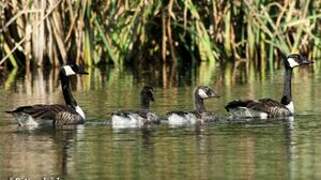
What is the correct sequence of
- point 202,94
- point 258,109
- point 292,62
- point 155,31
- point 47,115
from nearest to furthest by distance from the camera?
point 47,115, point 258,109, point 202,94, point 292,62, point 155,31

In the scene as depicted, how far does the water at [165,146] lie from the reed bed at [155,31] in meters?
5.85

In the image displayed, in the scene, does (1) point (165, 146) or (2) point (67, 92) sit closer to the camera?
(1) point (165, 146)

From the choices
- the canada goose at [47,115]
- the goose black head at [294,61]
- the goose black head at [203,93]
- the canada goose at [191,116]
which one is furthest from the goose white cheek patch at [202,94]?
the goose black head at [294,61]

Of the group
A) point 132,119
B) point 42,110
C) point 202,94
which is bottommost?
point 132,119

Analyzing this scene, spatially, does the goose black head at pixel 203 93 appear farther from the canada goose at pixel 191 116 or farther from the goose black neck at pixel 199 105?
the canada goose at pixel 191 116

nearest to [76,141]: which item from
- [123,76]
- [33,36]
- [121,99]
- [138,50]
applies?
[121,99]

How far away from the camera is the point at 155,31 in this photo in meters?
28.6

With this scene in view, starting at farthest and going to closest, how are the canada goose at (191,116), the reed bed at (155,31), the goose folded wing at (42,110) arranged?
1. the reed bed at (155,31)
2. the canada goose at (191,116)
3. the goose folded wing at (42,110)

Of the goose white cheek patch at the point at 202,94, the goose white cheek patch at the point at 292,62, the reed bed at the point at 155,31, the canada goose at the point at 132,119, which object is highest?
the reed bed at the point at 155,31

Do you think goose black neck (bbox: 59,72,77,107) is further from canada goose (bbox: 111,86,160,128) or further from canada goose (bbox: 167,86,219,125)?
canada goose (bbox: 167,86,219,125)

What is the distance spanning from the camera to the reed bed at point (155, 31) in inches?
1027

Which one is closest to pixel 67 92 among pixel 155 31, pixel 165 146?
pixel 165 146

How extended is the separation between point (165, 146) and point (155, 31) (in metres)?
15.4

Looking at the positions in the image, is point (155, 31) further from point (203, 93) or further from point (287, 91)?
point (203, 93)
